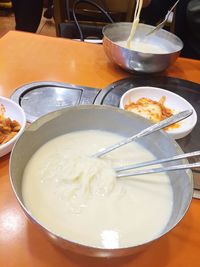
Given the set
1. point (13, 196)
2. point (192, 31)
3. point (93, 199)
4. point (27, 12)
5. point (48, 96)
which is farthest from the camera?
point (27, 12)

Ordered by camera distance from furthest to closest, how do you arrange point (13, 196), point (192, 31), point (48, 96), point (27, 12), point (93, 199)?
point (27, 12) → point (192, 31) → point (48, 96) → point (13, 196) → point (93, 199)

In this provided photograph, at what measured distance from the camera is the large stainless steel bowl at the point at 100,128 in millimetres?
600

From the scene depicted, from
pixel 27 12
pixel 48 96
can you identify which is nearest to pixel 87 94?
pixel 48 96

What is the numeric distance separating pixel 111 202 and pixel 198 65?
99 cm

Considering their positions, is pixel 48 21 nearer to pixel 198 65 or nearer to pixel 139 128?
pixel 198 65

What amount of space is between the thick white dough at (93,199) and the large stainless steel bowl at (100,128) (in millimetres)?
24

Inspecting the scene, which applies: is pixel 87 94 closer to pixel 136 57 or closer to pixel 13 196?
pixel 136 57

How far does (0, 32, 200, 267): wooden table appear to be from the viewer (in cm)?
61

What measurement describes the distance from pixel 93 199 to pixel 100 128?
0.24 m

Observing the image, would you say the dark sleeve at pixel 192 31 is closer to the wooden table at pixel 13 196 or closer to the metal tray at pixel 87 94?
the wooden table at pixel 13 196

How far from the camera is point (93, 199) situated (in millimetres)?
618

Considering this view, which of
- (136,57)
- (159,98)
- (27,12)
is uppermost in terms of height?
(136,57)

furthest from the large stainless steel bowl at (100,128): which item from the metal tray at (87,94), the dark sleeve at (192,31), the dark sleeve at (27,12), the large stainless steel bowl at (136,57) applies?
the dark sleeve at (27,12)

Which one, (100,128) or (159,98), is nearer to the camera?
(100,128)
